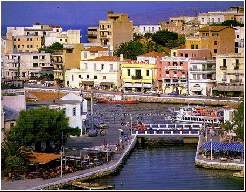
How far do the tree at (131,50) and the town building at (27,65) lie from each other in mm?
1744

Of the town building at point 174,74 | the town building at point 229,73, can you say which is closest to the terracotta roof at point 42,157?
the town building at point 229,73

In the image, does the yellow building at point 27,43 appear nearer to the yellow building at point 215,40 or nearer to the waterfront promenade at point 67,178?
the yellow building at point 215,40

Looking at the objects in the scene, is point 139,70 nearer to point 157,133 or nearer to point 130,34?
point 130,34

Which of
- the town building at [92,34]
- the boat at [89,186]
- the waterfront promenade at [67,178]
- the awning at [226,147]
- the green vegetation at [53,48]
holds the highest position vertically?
the town building at [92,34]

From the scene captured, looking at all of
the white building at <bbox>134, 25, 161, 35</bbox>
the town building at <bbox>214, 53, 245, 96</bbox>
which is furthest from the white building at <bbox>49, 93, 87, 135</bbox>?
the white building at <bbox>134, 25, 161, 35</bbox>

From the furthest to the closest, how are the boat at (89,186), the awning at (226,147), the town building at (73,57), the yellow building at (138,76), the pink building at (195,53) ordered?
the town building at (73,57) → the yellow building at (138,76) → the pink building at (195,53) → the awning at (226,147) → the boat at (89,186)

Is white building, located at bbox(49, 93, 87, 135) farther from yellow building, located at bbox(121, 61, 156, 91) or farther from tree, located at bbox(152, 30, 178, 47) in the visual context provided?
tree, located at bbox(152, 30, 178, 47)

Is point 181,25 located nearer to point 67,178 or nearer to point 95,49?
point 95,49

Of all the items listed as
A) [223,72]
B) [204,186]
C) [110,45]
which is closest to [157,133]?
[204,186]

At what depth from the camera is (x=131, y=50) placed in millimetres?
21094

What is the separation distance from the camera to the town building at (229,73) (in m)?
17.5

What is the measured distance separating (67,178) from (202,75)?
9.38 metres

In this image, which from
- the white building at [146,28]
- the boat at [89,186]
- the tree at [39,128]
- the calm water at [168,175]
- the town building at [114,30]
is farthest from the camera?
the white building at [146,28]

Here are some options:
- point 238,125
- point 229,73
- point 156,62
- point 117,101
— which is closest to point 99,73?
point 156,62
